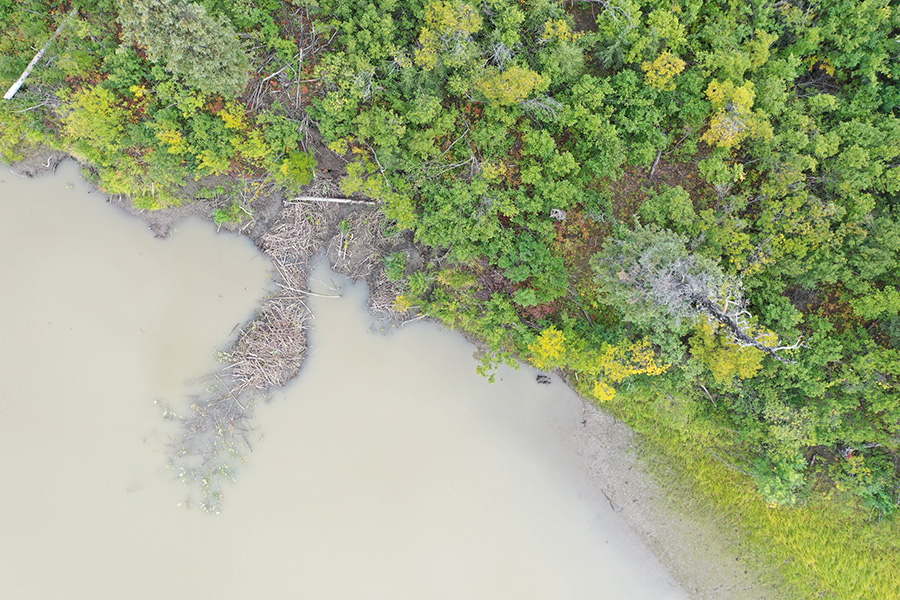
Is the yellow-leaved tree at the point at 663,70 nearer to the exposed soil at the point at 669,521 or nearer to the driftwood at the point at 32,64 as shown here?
the exposed soil at the point at 669,521

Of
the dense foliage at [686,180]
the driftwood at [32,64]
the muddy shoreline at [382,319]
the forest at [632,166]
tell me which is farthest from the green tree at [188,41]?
the muddy shoreline at [382,319]

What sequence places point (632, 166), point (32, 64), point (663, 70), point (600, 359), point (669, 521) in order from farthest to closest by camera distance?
point (669, 521)
point (632, 166)
point (600, 359)
point (32, 64)
point (663, 70)

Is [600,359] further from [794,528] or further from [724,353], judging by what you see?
[794,528]

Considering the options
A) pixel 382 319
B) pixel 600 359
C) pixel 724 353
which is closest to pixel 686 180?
pixel 724 353

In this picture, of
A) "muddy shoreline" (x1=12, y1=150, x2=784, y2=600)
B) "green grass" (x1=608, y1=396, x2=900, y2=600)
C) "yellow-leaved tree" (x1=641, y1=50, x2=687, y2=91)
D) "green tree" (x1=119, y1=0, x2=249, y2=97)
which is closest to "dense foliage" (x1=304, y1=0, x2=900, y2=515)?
"yellow-leaved tree" (x1=641, y1=50, x2=687, y2=91)

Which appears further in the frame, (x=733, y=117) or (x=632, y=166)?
(x=632, y=166)
